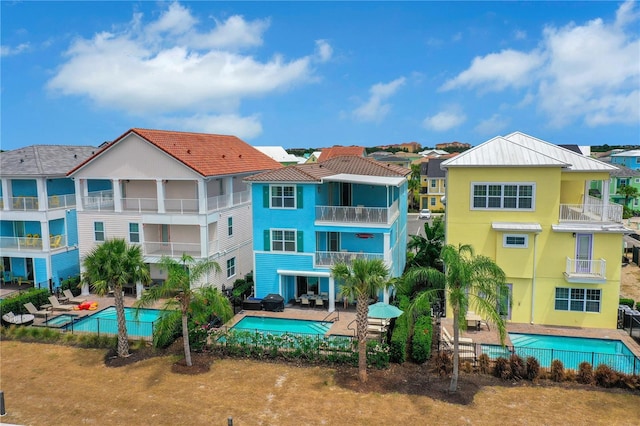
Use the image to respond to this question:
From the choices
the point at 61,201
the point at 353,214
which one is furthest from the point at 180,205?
the point at 353,214

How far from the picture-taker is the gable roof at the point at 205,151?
28997 millimetres

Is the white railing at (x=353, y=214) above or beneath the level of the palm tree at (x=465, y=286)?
above

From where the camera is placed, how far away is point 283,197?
2792 cm

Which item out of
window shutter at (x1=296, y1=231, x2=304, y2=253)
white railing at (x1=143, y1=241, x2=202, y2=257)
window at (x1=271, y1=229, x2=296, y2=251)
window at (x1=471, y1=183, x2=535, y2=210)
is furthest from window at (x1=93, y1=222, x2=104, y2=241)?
window at (x1=471, y1=183, x2=535, y2=210)

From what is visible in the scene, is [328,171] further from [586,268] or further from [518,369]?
[518,369]

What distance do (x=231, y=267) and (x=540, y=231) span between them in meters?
18.8

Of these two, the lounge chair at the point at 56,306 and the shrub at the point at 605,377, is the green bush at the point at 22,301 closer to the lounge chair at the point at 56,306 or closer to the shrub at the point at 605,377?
the lounge chair at the point at 56,306

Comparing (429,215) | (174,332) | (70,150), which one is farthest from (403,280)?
(429,215)

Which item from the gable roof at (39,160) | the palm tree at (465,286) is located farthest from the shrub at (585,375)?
the gable roof at (39,160)

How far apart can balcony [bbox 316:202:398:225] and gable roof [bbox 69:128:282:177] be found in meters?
7.13

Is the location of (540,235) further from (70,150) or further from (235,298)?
(70,150)

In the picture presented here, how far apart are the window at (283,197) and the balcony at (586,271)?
1450cm

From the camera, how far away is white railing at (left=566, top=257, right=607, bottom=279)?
77.9ft

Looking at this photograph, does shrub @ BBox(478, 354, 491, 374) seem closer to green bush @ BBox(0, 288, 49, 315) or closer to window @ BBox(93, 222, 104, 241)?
green bush @ BBox(0, 288, 49, 315)
